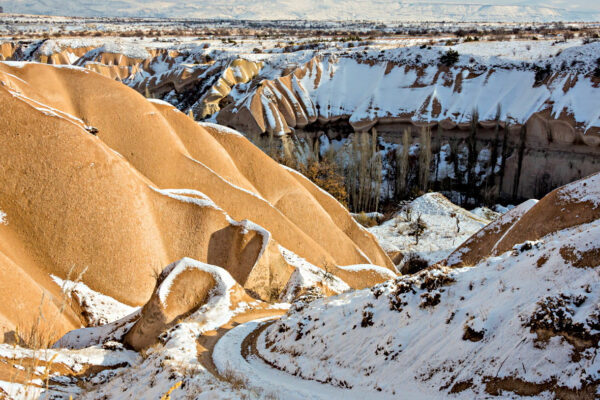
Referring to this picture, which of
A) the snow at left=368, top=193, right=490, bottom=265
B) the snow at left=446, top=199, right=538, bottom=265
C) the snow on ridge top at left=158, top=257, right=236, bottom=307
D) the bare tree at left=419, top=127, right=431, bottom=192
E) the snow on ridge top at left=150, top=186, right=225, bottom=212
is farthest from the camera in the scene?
the bare tree at left=419, top=127, right=431, bottom=192

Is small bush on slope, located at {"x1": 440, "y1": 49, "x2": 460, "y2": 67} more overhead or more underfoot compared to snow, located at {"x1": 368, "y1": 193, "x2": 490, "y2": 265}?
more overhead

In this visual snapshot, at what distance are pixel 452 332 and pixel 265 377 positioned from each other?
356 cm

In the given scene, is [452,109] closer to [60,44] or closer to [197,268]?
[197,268]

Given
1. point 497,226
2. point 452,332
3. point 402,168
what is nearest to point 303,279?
point 452,332

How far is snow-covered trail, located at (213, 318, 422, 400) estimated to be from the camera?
748 cm

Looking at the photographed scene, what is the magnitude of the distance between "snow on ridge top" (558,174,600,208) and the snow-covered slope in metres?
7.46

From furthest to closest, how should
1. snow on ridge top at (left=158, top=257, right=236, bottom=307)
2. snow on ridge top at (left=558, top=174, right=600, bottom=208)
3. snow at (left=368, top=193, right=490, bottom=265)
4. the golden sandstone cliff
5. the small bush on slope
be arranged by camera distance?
the small bush on slope < snow at (left=368, top=193, right=490, bottom=265) < snow on ridge top at (left=558, top=174, right=600, bottom=208) < the golden sandstone cliff < snow on ridge top at (left=158, top=257, right=236, bottom=307)

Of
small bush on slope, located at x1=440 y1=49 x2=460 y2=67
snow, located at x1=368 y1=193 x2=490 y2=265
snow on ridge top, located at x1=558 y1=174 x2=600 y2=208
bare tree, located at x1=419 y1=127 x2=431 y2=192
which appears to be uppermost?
small bush on slope, located at x1=440 y1=49 x2=460 y2=67

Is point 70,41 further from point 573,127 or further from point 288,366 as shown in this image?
point 288,366

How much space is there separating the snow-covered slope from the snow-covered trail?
0.20 meters

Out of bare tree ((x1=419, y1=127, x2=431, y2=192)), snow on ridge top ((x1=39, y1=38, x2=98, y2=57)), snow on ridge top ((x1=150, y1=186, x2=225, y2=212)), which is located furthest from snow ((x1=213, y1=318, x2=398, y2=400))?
snow on ridge top ((x1=39, y1=38, x2=98, y2=57))

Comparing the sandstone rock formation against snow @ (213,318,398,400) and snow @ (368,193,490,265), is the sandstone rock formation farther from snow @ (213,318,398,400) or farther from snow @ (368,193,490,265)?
snow @ (368,193,490,265)

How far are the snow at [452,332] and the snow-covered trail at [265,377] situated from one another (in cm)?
22

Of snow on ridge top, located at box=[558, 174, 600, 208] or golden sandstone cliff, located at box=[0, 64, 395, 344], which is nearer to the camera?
golden sandstone cliff, located at box=[0, 64, 395, 344]
